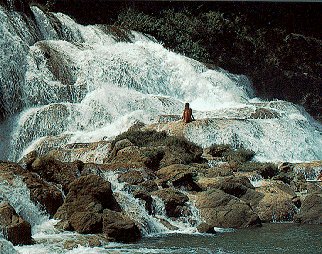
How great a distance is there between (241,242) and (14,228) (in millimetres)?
4986

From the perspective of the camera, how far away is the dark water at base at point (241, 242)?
1223cm

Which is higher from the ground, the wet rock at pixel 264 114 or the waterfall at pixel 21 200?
the wet rock at pixel 264 114

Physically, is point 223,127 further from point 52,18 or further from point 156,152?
point 52,18

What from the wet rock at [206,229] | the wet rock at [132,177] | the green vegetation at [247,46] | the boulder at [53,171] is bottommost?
the wet rock at [206,229]

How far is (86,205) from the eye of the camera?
1346cm

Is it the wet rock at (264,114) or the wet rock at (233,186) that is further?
the wet rock at (264,114)

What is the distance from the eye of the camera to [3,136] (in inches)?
1023

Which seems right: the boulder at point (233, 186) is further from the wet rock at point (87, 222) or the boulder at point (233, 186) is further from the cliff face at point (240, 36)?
the cliff face at point (240, 36)

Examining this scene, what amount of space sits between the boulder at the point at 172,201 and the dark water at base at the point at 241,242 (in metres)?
1.49

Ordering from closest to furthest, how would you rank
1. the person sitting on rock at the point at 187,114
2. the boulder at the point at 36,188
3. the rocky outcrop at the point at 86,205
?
the rocky outcrop at the point at 86,205 < the boulder at the point at 36,188 < the person sitting on rock at the point at 187,114

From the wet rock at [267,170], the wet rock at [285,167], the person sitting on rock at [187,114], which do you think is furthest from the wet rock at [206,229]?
the person sitting on rock at [187,114]

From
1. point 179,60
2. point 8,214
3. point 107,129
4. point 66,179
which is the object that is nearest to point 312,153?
point 107,129

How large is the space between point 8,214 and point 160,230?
4086 mm

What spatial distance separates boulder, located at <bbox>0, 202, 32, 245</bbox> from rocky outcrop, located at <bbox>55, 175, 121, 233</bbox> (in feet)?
4.28
